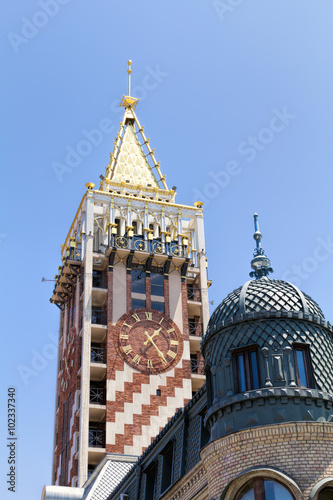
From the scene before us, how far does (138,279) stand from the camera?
72188mm

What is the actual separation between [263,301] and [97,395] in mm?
39565

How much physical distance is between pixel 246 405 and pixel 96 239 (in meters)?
49.6

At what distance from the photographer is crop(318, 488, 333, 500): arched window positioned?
83.9 feet

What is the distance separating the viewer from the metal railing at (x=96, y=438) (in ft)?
214

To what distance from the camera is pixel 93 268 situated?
2867 inches

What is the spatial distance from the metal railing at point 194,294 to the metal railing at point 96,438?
15094 millimetres

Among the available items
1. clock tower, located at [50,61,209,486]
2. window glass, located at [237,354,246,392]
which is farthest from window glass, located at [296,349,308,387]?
clock tower, located at [50,61,209,486]

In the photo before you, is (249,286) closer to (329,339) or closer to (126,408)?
(329,339)

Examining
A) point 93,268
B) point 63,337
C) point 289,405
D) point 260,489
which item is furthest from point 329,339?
point 63,337

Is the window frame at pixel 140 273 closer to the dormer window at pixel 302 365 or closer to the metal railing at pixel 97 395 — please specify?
the metal railing at pixel 97 395

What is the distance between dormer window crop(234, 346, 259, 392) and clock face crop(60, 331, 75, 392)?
4403cm

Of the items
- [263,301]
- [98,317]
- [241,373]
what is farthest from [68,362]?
[241,373]

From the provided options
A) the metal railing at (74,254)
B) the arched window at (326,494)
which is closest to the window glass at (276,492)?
the arched window at (326,494)

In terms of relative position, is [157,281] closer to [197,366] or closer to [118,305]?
[118,305]
